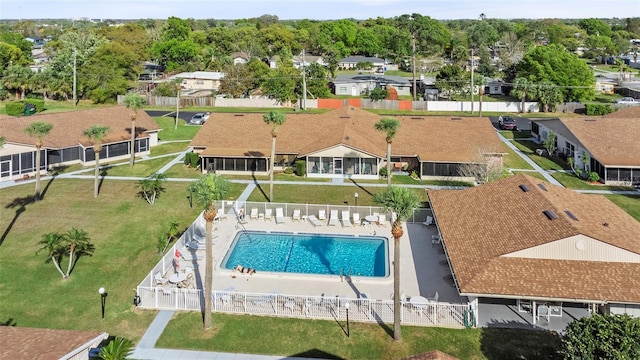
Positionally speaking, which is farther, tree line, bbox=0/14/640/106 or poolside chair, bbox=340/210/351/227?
tree line, bbox=0/14/640/106

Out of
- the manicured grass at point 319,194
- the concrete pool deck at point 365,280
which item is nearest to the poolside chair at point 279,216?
the manicured grass at point 319,194

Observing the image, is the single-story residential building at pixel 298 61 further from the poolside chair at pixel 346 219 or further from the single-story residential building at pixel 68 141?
the poolside chair at pixel 346 219

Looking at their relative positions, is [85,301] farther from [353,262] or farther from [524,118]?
[524,118]

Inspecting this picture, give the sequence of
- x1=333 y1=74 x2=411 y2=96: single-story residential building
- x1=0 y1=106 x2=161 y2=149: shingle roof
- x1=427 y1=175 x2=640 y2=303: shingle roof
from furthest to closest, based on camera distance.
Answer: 1. x1=333 y1=74 x2=411 y2=96: single-story residential building
2. x1=0 y1=106 x2=161 y2=149: shingle roof
3. x1=427 y1=175 x2=640 y2=303: shingle roof

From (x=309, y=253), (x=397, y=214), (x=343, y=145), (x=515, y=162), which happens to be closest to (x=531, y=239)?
(x=397, y=214)

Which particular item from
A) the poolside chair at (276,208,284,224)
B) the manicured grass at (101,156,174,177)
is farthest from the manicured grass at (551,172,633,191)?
the manicured grass at (101,156,174,177)

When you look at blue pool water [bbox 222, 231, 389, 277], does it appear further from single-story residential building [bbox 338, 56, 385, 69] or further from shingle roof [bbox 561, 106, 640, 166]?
single-story residential building [bbox 338, 56, 385, 69]
